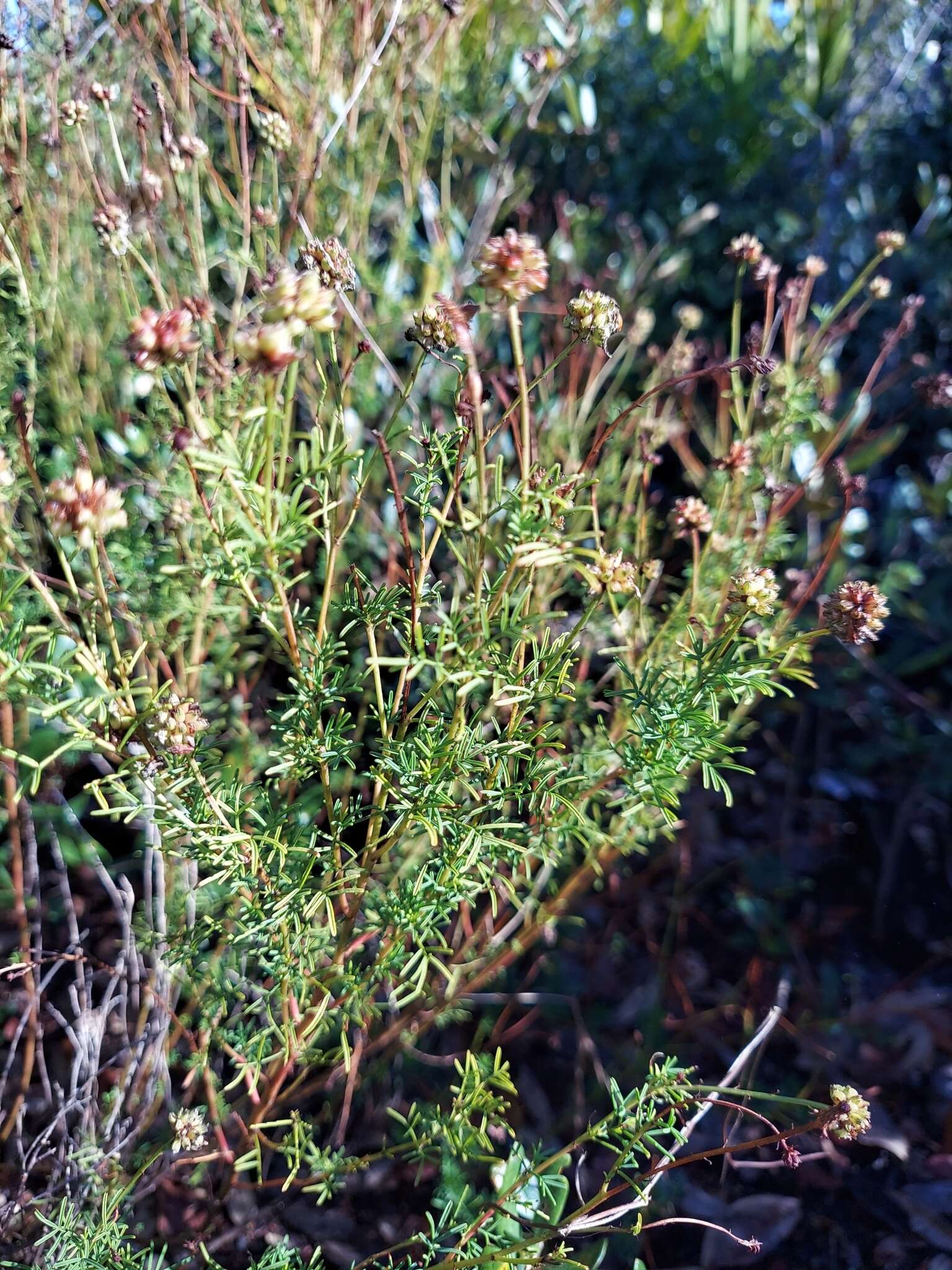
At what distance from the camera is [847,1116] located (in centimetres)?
87

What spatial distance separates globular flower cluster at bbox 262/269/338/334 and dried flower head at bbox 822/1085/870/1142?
0.80 m

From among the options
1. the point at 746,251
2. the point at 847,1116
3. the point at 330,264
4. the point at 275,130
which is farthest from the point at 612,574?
the point at 275,130

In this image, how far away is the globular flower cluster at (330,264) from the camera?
2.67 ft

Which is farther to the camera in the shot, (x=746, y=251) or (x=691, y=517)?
(x=746, y=251)

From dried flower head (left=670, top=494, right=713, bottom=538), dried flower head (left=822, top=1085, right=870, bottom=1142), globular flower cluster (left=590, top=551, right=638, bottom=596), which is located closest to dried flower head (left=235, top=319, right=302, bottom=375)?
globular flower cluster (left=590, top=551, right=638, bottom=596)

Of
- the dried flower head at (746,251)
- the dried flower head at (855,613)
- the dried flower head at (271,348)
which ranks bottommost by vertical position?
the dried flower head at (855,613)

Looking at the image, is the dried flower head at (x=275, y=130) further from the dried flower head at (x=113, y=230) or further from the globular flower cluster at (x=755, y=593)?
the globular flower cluster at (x=755, y=593)

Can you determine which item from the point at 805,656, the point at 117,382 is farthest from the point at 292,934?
the point at 117,382

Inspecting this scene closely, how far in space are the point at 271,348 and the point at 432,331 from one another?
22cm

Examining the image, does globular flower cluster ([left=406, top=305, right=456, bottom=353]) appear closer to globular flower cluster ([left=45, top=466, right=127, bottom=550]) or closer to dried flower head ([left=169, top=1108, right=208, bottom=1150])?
globular flower cluster ([left=45, top=466, right=127, bottom=550])

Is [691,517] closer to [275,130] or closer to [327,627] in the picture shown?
[327,627]

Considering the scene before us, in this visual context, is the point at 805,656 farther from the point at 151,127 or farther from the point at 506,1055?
the point at 151,127

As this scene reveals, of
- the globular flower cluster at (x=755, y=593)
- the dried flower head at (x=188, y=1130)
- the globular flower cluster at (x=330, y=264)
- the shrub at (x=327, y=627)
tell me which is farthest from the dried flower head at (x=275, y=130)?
the dried flower head at (x=188, y=1130)

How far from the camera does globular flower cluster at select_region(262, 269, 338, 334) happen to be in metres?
0.62
